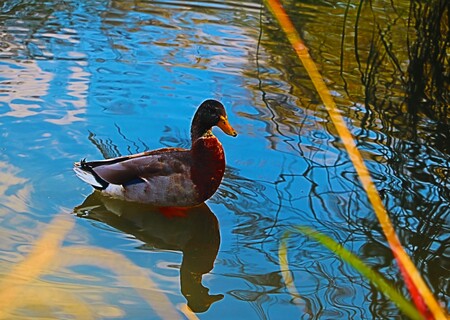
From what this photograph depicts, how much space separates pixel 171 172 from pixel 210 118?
40 cm

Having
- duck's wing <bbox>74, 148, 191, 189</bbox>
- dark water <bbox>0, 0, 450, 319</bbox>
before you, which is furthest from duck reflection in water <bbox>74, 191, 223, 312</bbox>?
duck's wing <bbox>74, 148, 191, 189</bbox>

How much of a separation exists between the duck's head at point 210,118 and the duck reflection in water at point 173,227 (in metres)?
0.45

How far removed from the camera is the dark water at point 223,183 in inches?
144

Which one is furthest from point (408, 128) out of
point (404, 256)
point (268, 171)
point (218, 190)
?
point (404, 256)

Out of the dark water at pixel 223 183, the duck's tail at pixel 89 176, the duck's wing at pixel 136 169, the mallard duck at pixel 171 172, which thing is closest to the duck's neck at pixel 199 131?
the mallard duck at pixel 171 172

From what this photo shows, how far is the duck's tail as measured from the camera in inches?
181

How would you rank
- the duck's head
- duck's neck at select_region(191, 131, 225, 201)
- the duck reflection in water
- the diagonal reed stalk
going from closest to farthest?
the diagonal reed stalk → the duck reflection in water → duck's neck at select_region(191, 131, 225, 201) → the duck's head

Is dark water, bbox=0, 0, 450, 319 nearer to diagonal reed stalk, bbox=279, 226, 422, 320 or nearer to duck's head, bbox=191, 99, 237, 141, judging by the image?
diagonal reed stalk, bbox=279, 226, 422, 320

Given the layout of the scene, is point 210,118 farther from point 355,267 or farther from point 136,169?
point 355,267

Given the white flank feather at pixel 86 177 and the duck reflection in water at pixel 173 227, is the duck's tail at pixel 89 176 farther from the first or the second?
the duck reflection in water at pixel 173 227

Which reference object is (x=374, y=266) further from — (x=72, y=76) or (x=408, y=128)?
(x=72, y=76)

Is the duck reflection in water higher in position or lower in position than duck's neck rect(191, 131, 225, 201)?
lower

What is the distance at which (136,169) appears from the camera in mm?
4633

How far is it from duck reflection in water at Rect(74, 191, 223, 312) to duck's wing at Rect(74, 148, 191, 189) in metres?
0.14
